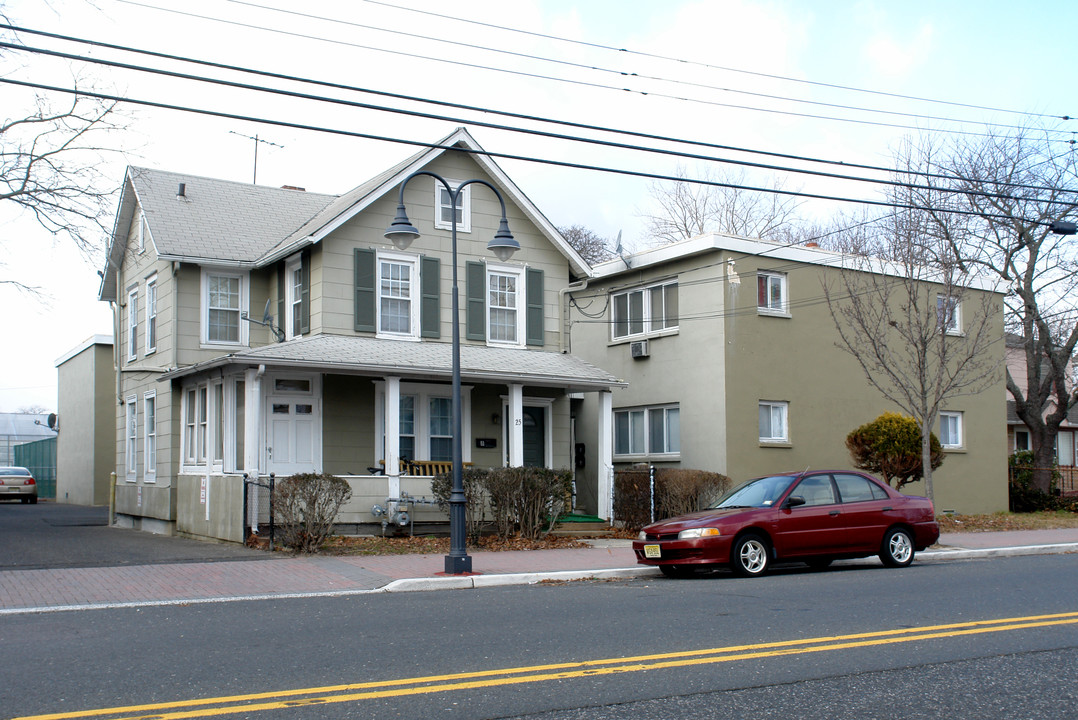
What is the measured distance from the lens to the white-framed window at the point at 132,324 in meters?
24.4

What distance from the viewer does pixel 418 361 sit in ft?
62.8

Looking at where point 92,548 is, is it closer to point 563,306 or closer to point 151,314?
point 151,314

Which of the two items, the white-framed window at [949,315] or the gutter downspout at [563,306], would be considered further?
the gutter downspout at [563,306]

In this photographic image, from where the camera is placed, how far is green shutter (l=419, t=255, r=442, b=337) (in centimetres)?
2083

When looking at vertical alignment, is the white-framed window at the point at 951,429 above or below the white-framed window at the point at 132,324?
below

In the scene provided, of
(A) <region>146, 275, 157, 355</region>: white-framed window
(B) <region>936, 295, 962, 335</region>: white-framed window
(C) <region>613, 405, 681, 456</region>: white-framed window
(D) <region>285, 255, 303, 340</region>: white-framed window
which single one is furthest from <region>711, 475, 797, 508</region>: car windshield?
(A) <region>146, 275, 157, 355</region>: white-framed window

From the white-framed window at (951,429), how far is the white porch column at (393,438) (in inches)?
597

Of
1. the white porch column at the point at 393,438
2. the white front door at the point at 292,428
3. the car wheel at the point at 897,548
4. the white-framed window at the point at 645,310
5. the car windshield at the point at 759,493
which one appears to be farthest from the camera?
the white-framed window at the point at 645,310

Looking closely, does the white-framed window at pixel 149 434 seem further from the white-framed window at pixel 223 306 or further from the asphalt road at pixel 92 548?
the white-framed window at pixel 223 306

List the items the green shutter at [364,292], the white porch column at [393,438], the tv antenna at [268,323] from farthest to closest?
the tv antenna at [268,323] < the green shutter at [364,292] < the white porch column at [393,438]

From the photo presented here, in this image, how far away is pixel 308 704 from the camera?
6.27m

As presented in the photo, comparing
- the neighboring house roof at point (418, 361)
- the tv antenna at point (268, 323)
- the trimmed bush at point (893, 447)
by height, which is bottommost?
the trimmed bush at point (893, 447)

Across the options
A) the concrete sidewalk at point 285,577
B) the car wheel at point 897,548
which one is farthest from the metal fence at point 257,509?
the car wheel at point 897,548

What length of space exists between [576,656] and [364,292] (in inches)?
533
